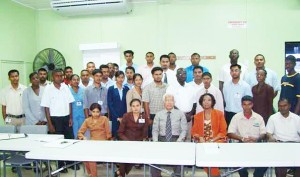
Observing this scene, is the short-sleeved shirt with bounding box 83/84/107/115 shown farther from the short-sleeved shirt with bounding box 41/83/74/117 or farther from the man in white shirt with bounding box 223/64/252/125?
the man in white shirt with bounding box 223/64/252/125

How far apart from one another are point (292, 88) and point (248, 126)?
1.30m

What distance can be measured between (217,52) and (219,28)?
0.53 metres

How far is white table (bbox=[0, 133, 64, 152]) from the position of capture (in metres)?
2.98

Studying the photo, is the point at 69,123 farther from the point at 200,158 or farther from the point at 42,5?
the point at 42,5

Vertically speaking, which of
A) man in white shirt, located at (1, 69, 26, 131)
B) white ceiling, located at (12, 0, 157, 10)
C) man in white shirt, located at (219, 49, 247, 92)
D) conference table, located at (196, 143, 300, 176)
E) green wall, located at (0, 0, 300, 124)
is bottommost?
conference table, located at (196, 143, 300, 176)

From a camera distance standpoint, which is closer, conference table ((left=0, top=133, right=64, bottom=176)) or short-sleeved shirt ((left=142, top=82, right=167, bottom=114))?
conference table ((left=0, top=133, right=64, bottom=176))

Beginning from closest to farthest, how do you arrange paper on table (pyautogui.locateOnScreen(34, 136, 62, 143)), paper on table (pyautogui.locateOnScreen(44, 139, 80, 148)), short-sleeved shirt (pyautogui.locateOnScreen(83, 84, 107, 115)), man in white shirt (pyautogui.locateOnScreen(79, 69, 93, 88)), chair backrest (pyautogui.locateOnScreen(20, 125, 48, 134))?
paper on table (pyautogui.locateOnScreen(44, 139, 80, 148)) < paper on table (pyautogui.locateOnScreen(34, 136, 62, 143)) < chair backrest (pyautogui.locateOnScreen(20, 125, 48, 134)) < short-sleeved shirt (pyautogui.locateOnScreen(83, 84, 107, 115)) < man in white shirt (pyautogui.locateOnScreen(79, 69, 93, 88))

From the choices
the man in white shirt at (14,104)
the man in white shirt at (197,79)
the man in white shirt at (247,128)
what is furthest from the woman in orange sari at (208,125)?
the man in white shirt at (14,104)

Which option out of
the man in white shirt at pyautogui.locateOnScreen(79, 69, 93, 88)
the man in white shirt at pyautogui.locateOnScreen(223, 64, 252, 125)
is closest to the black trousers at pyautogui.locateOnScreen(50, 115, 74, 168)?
the man in white shirt at pyautogui.locateOnScreen(79, 69, 93, 88)

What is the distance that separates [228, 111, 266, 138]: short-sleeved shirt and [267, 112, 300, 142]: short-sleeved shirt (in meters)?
0.15

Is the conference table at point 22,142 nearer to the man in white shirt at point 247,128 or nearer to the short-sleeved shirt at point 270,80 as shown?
the man in white shirt at point 247,128

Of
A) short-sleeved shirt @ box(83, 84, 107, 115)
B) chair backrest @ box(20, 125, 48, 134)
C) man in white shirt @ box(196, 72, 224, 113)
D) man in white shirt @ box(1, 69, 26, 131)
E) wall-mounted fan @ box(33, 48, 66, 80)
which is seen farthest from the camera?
wall-mounted fan @ box(33, 48, 66, 80)

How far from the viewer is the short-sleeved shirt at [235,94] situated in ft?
13.6

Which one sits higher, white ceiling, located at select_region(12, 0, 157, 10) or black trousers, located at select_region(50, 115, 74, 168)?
white ceiling, located at select_region(12, 0, 157, 10)
